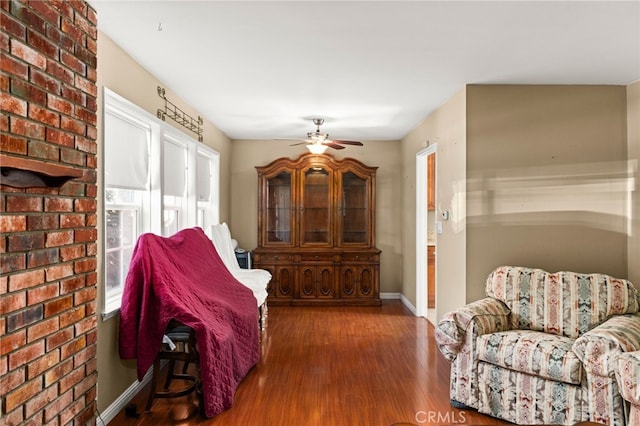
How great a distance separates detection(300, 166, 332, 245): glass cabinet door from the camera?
6129 mm

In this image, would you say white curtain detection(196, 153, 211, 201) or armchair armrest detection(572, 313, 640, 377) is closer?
armchair armrest detection(572, 313, 640, 377)

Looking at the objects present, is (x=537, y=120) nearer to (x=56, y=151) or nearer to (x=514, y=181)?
(x=514, y=181)

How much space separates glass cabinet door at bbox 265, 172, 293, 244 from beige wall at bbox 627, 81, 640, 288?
399cm

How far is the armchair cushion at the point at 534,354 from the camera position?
2488mm

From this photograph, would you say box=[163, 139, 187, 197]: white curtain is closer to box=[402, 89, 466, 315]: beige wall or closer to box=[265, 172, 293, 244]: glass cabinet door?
box=[265, 172, 293, 244]: glass cabinet door

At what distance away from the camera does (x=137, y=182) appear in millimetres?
3234

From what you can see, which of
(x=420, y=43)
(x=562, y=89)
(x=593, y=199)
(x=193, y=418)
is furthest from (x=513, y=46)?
(x=193, y=418)

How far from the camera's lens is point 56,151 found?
1810 millimetres

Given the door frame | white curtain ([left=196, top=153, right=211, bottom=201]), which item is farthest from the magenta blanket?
the door frame

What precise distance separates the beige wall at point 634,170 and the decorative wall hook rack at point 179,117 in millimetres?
3936

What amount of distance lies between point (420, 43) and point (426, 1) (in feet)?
1.82

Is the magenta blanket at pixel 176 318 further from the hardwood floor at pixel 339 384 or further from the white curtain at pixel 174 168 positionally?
the white curtain at pixel 174 168

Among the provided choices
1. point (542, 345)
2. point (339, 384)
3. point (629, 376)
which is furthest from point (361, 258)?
point (629, 376)

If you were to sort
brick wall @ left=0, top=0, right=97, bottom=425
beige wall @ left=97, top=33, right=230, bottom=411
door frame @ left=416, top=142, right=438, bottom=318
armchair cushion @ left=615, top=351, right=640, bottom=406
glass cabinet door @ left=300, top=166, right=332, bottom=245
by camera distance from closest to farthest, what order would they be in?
brick wall @ left=0, top=0, right=97, bottom=425
armchair cushion @ left=615, top=351, right=640, bottom=406
beige wall @ left=97, top=33, right=230, bottom=411
door frame @ left=416, top=142, right=438, bottom=318
glass cabinet door @ left=300, top=166, right=332, bottom=245
